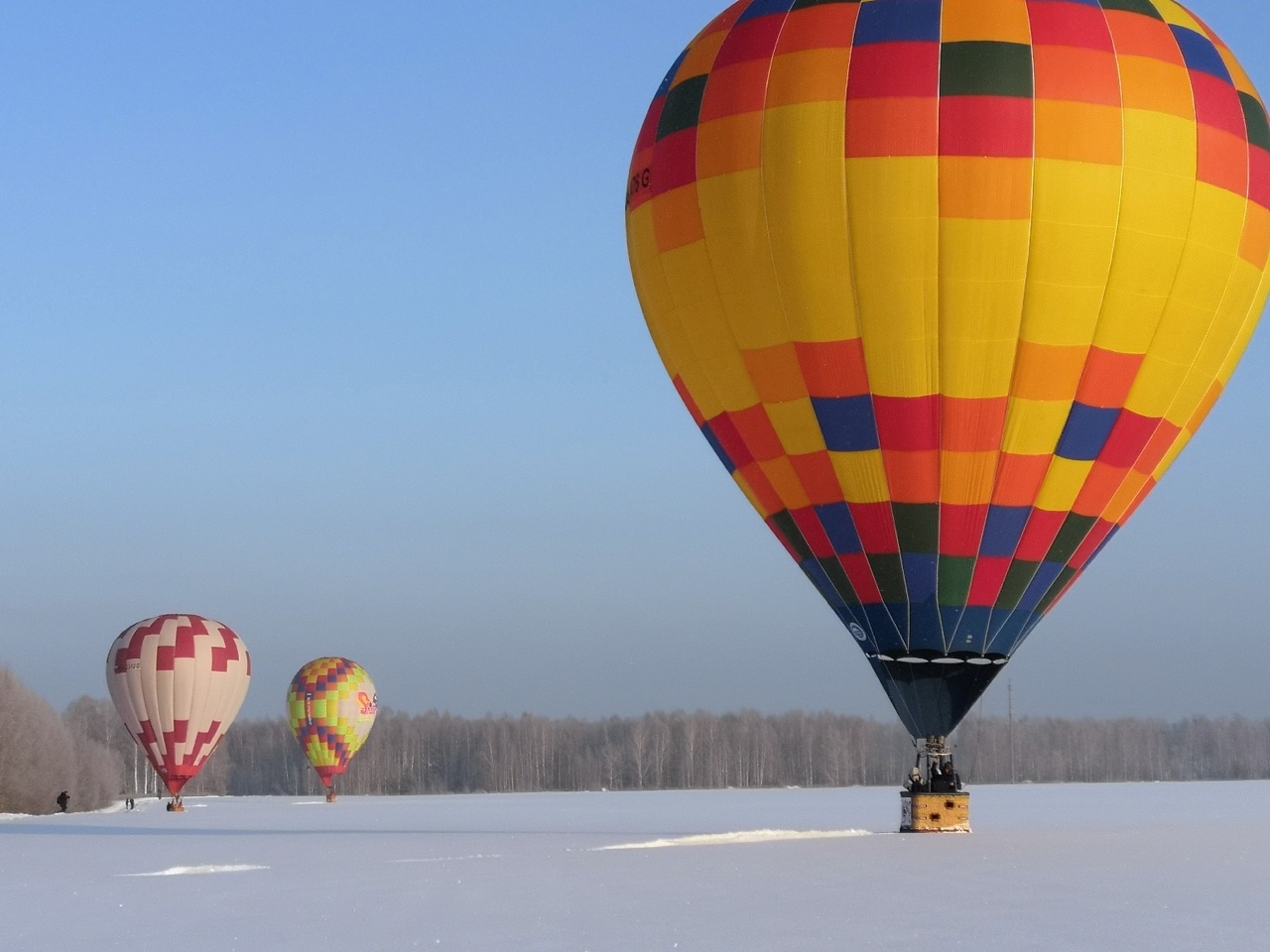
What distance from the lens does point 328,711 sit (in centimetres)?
4322

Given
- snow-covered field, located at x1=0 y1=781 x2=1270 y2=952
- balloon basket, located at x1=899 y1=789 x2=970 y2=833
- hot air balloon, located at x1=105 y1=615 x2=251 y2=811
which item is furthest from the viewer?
hot air balloon, located at x1=105 y1=615 x2=251 y2=811

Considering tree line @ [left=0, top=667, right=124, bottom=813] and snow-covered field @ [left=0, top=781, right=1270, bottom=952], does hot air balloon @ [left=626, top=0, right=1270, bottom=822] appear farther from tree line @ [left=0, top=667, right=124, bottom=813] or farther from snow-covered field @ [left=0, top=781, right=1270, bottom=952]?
tree line @ [left=0, top=667, right=124, bottom=813]

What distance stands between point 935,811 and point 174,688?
2143 cm

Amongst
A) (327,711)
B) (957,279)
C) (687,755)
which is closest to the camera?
(957,279)

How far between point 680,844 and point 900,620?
343 cm

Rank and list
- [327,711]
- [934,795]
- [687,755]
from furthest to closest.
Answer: [687,755] < [327,711] < [934,795]

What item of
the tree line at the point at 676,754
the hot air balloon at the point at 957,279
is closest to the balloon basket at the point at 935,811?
the hot air balloon at the point at 957,279

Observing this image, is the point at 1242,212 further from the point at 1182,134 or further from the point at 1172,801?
the point at 1172,801

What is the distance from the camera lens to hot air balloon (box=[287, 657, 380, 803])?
4331cm

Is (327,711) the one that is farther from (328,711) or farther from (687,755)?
(687,755)

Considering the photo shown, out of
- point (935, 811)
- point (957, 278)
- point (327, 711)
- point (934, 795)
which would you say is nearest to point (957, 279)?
point (957, 278)

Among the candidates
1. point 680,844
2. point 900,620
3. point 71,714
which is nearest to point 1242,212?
point 900,620

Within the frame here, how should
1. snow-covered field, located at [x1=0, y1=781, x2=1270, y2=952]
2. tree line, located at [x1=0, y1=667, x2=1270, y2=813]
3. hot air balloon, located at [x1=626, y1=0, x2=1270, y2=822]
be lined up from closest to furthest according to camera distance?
snow-covered field, located at [x1=0, y1=781, x2=1270, y2=952] → hot air balloon, located at [x1=626, y1=0, x2=1270, y2=822] → tree line, located at [x1=0, y1=667, x2=1270, y2=813]

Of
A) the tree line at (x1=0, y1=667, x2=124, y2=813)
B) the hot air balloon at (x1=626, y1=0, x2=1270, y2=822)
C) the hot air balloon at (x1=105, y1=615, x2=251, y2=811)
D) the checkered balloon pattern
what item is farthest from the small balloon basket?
the tree line at (x1=0, y1=667, x2=124, y2=813)
